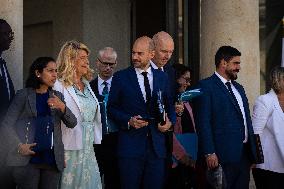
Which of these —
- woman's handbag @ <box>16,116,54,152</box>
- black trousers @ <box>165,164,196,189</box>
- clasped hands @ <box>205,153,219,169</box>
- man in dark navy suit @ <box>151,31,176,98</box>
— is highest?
man in dark navy suit @ <box>151,31,176,98</box>

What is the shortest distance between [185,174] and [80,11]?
13.3 ft

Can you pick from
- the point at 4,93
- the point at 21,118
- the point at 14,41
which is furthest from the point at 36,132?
the point at 14,41

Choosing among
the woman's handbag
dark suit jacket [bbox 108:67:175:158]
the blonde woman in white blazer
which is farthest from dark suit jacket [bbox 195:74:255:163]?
the woman's handbag

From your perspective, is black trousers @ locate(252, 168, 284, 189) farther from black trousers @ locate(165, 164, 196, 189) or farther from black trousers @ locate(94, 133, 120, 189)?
black trousers @ locate(94, 133, 120, 189)

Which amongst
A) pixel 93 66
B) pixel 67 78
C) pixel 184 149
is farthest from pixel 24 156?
pixel 93 66

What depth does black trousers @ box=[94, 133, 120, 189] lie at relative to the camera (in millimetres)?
8078

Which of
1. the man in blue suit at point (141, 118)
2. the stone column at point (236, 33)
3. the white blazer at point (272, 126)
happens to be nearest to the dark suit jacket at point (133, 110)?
the man in blue suit at point (141, 118)

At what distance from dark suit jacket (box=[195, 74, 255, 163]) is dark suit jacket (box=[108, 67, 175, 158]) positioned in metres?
0.48

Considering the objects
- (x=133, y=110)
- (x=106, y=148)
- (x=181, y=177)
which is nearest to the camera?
(x=133, y=110)

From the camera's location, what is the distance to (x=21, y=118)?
257 inches

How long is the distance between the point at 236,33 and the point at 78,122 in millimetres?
3242

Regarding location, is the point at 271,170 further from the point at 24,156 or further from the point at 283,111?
the point at 24,156

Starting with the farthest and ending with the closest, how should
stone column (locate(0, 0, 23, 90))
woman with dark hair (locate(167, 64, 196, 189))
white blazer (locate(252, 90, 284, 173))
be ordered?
woman with dark hair (locate(167, 64, 196, 189)) → white blazer (locate(252, 90, 284, 173)) → stone column (locate(0, 0, 23, 90))

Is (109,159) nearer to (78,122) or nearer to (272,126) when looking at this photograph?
(78,122)
